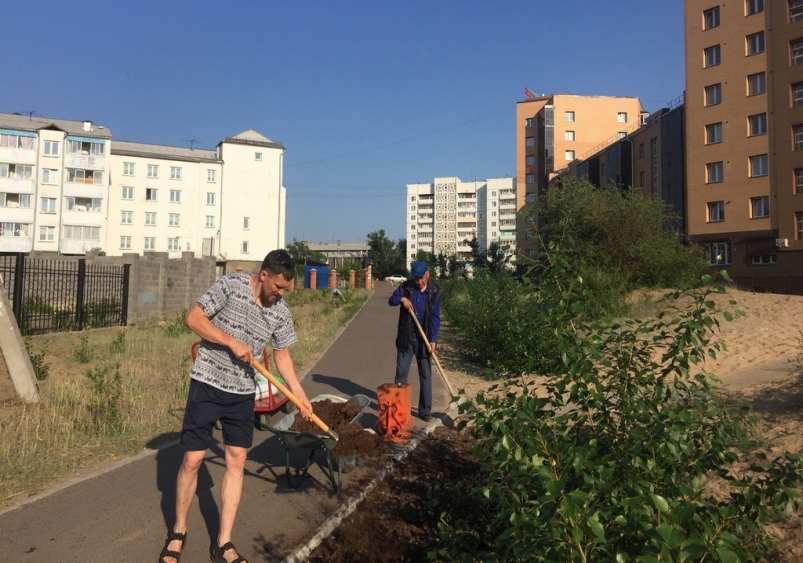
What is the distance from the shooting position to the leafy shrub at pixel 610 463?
2049 millimetres

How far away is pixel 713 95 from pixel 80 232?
5438 cm

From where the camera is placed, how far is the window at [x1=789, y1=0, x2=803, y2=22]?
33688 millimetres

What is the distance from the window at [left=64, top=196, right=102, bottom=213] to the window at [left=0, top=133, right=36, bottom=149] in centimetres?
571

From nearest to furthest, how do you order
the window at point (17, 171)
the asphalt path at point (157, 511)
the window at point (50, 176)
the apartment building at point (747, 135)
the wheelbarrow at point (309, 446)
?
1. the asphalt path at point (157, 511)
2. the wheelbarrow at point (309, 446)
3. the apartment building at point (747, 135)
4. the window at point (17, 171)
5. the window at point (50, 176)

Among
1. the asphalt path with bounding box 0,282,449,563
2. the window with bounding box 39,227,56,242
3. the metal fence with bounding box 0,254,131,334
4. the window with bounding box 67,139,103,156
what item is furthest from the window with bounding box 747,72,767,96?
the window with bounding box 39,227,56,242

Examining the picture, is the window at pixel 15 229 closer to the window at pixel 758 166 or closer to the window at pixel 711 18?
the window at pixel 711 18

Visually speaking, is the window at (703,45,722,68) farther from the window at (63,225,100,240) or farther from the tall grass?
the window at (63,225,100,240)

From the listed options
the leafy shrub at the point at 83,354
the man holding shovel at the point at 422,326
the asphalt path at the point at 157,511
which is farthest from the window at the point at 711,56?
the asphalt path at the point at 157,511

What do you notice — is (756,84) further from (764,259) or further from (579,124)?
(579,124)

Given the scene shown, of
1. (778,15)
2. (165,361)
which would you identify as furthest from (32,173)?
Answer: (778,15)

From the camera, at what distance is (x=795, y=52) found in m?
33.9

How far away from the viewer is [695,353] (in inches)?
123

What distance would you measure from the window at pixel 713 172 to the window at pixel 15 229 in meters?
56.8

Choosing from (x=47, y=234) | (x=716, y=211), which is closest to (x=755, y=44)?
(x=716, y=211)
